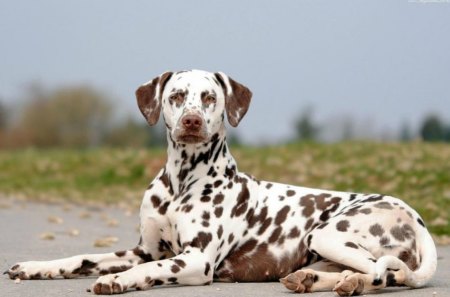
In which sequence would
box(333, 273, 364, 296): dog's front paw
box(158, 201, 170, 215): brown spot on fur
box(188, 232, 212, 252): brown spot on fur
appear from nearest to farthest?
1. box(333, 273, 364, 296): dog's front paw
2. box(188, 232, 212, 252): brown spot on fur
3. box(158, 201, 170, 215): brown spot on fur

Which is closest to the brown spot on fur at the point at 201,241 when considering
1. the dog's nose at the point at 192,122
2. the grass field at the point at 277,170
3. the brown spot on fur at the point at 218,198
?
the brown spot on fur at the point at 218,198

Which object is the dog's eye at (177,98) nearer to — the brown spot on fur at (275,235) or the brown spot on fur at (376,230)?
the brown spot on fur at (275,235)

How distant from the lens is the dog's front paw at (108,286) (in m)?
5.56

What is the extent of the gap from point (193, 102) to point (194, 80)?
0.24 m

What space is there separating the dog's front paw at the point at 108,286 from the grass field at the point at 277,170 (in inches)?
411

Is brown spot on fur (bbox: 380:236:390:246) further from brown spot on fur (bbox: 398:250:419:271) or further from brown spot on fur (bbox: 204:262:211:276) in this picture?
brown spot on fur (bbox: 204:262:211:276)

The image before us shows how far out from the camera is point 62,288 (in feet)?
19.4

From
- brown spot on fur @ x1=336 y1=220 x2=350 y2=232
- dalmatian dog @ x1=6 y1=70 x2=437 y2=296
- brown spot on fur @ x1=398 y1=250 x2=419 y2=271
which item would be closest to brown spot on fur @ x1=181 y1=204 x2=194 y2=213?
dalmatian dog @ x1=6 y1=70 x2=437 y2=296

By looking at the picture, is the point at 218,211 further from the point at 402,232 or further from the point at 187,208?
the point at 402,232

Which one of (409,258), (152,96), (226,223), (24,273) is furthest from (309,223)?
(24,273)

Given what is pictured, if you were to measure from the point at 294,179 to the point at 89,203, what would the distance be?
5.21 metres

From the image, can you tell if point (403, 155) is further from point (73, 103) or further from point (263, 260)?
point (73, 103)

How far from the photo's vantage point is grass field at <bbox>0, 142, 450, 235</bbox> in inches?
715

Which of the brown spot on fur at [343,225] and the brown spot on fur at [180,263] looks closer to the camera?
the brown spot on fur at [180,263]
